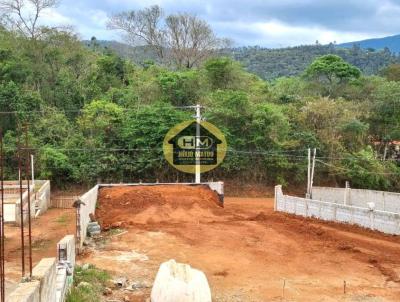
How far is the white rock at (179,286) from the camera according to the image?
25.9 feet

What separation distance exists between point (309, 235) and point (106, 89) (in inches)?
910

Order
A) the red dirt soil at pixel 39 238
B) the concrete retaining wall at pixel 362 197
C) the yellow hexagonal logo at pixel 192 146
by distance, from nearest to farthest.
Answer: the red dirt soil at pixel 39 238
the concrete retaining wall at pixel 362 197
the yellow hexagonal logo at pixel 192 146

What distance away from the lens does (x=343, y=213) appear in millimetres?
16047

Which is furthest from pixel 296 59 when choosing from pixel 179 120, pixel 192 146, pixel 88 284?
pixel 88 284

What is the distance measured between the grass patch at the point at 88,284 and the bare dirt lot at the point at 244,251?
68cm

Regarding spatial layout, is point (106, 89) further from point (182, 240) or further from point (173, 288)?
point (173, 288)

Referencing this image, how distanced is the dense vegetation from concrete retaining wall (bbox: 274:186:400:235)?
327 inches

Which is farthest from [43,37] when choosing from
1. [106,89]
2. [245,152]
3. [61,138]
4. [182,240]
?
[182,240]

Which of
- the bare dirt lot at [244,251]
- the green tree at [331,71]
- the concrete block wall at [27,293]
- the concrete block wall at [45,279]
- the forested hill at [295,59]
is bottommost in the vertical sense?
the bare dirt lot at [244,251]

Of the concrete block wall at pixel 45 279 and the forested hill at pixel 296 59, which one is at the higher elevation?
the forested hill at pixel 296 59

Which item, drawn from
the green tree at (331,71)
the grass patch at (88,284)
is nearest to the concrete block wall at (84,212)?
the grass patch at (88,284)

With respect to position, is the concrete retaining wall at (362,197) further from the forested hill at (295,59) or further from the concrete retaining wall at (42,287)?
the forested hill at (295,59)

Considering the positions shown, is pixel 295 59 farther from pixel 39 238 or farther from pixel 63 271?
pixel 63 271

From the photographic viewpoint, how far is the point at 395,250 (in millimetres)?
12695
